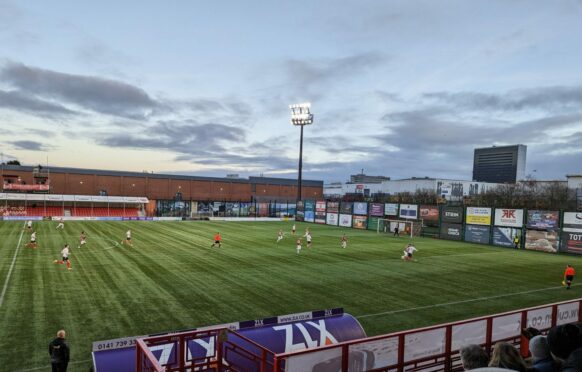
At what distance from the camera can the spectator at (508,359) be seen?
13.6 ft

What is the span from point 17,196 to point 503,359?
265ft

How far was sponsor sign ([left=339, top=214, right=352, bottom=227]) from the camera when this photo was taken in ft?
218

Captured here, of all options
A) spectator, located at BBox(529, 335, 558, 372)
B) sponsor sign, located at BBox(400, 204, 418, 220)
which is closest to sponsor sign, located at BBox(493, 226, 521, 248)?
sponsor sign, located at BBox(400, 204, 418, 220)

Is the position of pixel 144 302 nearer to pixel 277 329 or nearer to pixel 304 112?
pixel 277 329

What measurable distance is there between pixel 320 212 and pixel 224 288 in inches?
2095

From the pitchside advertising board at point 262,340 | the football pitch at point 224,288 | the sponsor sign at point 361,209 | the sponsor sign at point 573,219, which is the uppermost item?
the sponsor sign at point 573,219

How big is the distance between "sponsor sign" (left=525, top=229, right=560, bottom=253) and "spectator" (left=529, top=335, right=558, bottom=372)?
4474 centimetres

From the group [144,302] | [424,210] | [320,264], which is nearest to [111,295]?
[144,302]

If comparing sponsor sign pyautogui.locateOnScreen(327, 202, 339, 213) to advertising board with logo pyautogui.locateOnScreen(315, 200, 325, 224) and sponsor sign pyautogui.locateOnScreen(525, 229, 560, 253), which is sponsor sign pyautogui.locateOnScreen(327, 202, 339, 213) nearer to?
advertising board with logo pyautogui.locateOnScreen(315, 200, 325, 224)

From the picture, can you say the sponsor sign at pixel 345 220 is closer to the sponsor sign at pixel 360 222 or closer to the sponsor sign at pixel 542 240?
the sponsor sign at pixel 360 222

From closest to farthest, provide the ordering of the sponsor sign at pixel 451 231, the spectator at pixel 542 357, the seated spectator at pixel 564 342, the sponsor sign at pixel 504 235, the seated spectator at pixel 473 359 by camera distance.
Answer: the seated spectator at pixel 473 359 < the seated spectator at pixel 564 342 < the spectator at pixel 542 357 < the sponsor sign at pixel 504 235 < the sponsor sign at pixel 451 231

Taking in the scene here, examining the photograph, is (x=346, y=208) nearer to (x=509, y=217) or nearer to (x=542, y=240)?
(x=509, y=217)

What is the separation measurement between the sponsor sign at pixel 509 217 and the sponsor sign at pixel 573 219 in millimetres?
4511

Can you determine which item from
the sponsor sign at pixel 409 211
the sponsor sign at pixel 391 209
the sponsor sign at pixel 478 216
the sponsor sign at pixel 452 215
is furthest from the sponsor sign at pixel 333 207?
the sponsor sign at pixel 478 216
